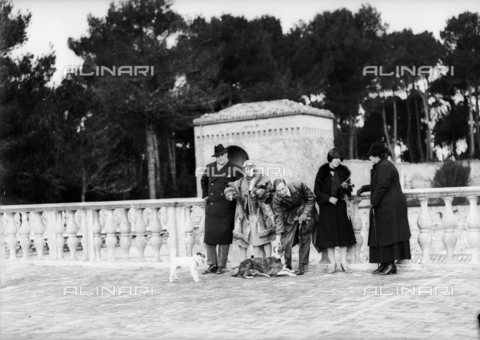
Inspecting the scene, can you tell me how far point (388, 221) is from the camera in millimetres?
8523

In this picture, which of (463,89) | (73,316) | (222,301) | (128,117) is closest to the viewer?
(73,316)

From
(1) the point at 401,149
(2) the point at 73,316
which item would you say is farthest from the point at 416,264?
(1) the point at 401,149

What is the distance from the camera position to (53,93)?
25.3 m

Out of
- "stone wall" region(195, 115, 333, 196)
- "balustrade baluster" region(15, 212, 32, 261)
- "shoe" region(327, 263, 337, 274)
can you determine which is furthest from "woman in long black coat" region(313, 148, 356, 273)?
"stone wall" region(195, 115, 333, 196)

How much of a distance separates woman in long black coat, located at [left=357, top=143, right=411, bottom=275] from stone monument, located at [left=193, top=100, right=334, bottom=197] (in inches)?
692

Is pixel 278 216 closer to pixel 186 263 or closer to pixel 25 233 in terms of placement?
pixel 186 263

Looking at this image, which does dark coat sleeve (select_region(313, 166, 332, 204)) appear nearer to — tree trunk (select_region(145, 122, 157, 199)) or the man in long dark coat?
the man in long dark coat

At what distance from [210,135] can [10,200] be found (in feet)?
29.8

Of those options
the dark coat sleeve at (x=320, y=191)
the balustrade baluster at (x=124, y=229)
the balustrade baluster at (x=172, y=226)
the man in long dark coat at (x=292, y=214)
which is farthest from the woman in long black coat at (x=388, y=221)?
the balustrade baluster at (x=124, y=229)

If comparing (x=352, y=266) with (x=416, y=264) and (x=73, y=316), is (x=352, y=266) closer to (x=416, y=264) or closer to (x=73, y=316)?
(x=416, y=264)

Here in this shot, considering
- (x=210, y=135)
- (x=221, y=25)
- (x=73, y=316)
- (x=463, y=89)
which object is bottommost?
(x=73, y=316)

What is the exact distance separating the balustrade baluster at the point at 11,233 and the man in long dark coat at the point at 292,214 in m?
4.43

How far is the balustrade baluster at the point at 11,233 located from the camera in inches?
444

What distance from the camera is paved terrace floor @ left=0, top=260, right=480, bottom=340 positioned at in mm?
5527
